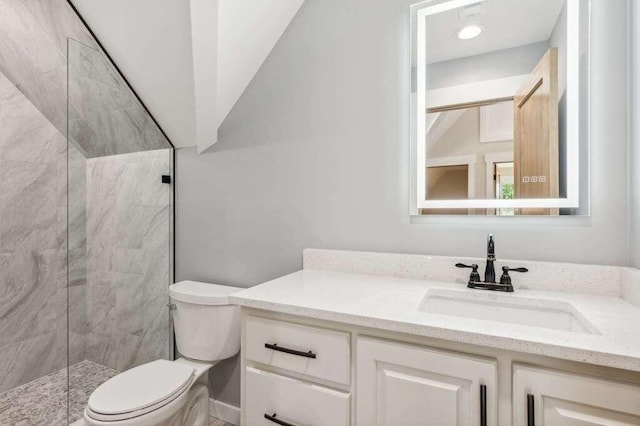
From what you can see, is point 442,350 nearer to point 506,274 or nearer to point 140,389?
point 506,274

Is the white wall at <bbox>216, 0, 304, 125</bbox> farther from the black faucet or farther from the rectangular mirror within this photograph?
the black faucet

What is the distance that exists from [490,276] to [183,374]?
1.36 m

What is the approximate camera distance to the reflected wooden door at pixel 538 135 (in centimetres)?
124

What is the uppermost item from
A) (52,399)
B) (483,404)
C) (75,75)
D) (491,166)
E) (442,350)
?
(75,75)

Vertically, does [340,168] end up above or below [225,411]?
above

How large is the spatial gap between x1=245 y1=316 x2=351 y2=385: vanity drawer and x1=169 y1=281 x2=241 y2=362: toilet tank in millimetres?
572

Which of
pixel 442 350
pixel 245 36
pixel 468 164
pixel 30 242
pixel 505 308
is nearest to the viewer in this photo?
pixel 442 350

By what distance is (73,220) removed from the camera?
1890 mm

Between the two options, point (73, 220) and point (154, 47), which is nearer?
point (154, 47)

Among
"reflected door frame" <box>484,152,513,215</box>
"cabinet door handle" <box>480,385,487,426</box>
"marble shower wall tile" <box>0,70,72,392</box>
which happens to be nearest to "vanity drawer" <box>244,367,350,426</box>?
"cabinet door handle" <box>480,385,487,426</box>

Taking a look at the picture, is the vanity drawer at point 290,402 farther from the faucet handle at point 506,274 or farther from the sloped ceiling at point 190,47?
the sloped ceiling at point 190,47

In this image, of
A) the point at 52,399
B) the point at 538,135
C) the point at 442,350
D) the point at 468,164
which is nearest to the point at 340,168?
the point at 468,164

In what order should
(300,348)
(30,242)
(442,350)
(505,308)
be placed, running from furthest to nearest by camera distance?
(30,242) → (505,308) → (300,348) → (442,350)

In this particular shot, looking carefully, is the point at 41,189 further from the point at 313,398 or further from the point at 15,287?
the point at 313,398
